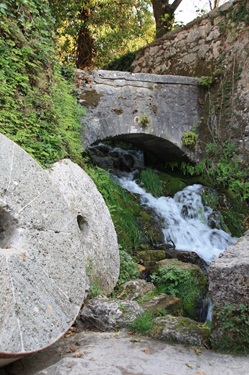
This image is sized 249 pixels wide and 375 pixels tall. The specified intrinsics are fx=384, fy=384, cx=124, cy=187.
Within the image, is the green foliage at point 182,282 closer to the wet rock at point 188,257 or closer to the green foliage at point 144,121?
the wet rock at point 188,257

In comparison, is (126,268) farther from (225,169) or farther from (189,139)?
(189,139)

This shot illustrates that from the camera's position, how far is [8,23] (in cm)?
374

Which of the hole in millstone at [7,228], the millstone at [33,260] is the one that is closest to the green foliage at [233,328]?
the millstone at [33,260]

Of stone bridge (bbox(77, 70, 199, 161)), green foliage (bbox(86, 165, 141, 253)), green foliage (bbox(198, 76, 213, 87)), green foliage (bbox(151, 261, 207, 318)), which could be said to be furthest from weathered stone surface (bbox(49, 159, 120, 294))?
green foliage (bbox(198, 76, 213, 87))

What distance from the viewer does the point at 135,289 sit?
3656 mm

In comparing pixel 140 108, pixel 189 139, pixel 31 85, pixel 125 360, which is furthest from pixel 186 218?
pixel 125 360

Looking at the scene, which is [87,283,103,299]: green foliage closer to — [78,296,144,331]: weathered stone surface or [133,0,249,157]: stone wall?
[78,296,144,331]: weathered stone surface

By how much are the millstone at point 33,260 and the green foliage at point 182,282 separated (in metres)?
1.55

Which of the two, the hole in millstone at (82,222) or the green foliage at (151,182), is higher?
the green foliage at (151,182)

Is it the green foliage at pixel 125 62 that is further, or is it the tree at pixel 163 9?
the tree at pixel 163 9

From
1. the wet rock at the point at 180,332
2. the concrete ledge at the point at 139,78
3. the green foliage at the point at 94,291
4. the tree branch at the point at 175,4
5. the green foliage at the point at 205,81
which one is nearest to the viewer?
the wet rock at the point at 180,332

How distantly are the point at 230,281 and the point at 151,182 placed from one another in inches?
161

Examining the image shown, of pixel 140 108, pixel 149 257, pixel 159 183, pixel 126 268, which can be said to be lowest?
pixel 126 268

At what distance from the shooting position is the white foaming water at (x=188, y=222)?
17.5 feet
